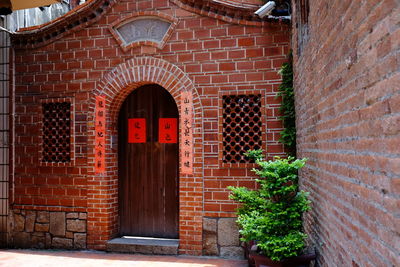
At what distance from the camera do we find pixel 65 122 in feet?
23.4

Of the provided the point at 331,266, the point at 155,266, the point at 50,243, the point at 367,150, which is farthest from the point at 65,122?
the point at 367,150

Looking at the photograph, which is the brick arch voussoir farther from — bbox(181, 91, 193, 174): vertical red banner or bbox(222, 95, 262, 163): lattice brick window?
bbox(222, 95, 262, 163): lattice brick window

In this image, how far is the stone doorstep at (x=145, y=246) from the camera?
644 cm

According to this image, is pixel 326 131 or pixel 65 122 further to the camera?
pixel 65 122

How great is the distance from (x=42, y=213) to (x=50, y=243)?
0.56m

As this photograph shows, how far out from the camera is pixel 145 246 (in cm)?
654

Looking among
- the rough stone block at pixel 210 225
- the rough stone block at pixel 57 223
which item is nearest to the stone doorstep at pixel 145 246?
the rough stone block at pixel 210 225

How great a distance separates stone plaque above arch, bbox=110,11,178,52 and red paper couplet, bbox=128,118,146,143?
4.22 ft

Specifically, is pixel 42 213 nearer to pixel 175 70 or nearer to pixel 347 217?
pixel 175 70

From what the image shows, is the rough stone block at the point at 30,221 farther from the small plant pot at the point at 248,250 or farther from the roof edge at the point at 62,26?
the small plant pot at the point at 248,250

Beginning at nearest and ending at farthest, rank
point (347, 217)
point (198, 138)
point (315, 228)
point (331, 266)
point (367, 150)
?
point (367, 150) → point (347, 217) → point (331, 266) → point (315, 228) → point (198, 138)

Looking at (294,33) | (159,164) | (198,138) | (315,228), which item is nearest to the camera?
(315,228)

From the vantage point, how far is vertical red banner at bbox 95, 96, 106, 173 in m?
6.79

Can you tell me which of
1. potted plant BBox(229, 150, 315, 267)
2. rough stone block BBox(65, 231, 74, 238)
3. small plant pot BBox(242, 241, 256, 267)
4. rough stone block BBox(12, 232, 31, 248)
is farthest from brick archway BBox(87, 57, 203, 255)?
potted plant BBox(229, 150, 315, 267)
